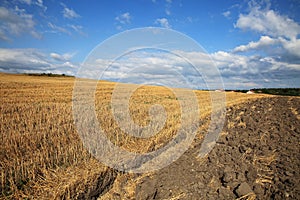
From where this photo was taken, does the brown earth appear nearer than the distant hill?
Yes

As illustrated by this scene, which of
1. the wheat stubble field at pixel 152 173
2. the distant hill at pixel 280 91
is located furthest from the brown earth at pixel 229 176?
the distant hill at pixel 280 91

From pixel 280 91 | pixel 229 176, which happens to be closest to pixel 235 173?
pixel 229 176

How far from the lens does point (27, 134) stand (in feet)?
23.3

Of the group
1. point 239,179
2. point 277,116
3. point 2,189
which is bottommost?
point 2,189

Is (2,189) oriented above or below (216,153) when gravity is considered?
below

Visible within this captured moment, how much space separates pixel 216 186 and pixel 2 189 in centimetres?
409

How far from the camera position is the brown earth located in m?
4.36

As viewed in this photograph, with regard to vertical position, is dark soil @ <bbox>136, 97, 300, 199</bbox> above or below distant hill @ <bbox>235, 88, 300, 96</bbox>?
below

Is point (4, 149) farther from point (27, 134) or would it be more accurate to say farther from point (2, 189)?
point (2, 189)

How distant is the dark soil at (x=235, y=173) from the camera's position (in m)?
4.36

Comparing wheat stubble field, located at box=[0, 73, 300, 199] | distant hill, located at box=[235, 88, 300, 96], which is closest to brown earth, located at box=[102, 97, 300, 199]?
wheat stubble field, located at box=[0, 73, 300, 199]

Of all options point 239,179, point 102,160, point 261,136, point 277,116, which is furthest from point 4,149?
point 277,116

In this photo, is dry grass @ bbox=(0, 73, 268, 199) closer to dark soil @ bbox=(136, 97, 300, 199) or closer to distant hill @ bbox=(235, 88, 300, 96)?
dark soil @ bbox=(136, 97, 300, 199)

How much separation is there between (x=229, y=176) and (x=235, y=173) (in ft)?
0.68
